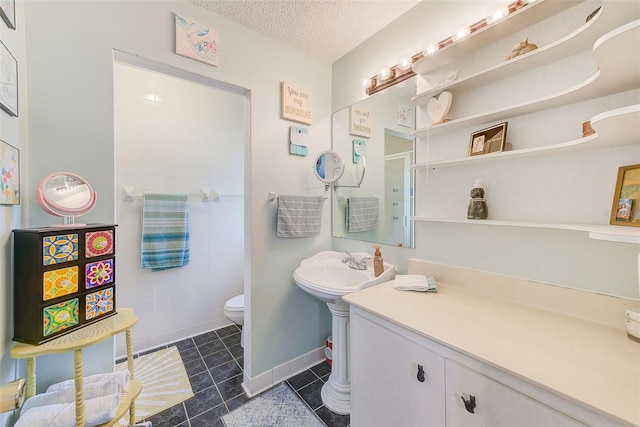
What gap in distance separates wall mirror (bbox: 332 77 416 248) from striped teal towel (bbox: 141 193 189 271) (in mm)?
1384

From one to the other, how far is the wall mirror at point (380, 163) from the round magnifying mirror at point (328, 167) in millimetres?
125

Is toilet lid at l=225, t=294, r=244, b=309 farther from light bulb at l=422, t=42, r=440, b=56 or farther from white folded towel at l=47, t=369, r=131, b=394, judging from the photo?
light bulb at l=422, t=42, r=440, b=56

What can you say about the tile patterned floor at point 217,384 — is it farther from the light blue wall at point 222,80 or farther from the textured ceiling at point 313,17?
the textured ceiling at point 313,17

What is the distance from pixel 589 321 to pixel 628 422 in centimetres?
55

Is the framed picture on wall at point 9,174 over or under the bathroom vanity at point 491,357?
over

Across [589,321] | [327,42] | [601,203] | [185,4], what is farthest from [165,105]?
[589,321]

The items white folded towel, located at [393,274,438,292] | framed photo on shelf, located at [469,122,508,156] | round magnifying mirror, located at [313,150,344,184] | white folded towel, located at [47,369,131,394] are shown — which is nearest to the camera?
white folded towel, located at [47,369,131,394]

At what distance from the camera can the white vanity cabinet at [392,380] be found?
0.85 meters

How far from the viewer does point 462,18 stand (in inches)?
49.9

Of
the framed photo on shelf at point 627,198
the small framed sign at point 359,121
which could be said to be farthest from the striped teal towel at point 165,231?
the framed photo on shelf at point 627,198

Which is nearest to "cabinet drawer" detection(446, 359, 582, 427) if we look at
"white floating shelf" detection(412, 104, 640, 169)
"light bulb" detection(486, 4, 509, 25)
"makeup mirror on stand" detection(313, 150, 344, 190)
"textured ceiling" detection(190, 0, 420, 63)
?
"white floating shelf" detection(412, 104, 640, 169)

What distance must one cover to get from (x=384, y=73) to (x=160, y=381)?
2656mm

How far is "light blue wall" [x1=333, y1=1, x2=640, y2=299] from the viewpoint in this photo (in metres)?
0.90

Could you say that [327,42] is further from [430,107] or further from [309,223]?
[309,223]
